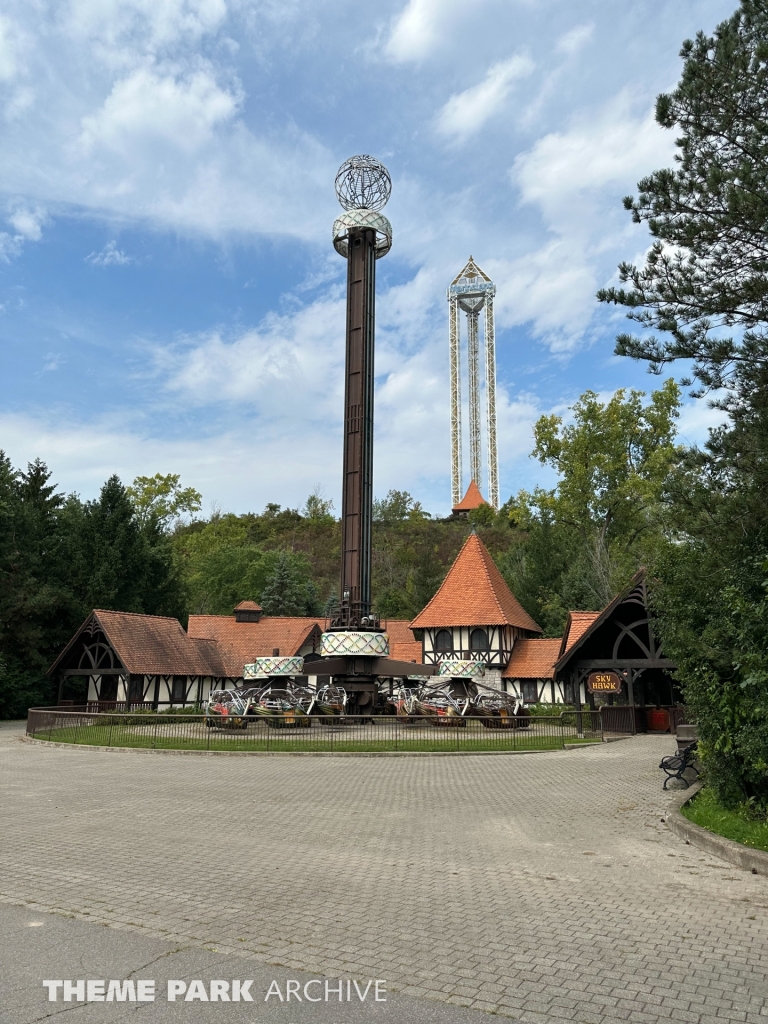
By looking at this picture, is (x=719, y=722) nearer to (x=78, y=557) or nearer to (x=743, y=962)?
(x=743, y=962)

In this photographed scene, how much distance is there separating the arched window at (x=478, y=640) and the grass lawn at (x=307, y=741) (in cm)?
1141

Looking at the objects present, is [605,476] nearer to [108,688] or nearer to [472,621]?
[472,621]

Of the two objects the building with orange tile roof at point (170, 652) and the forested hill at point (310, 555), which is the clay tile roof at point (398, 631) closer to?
the building with orange tile roof at point (170, 652)

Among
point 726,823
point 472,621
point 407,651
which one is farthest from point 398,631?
point 726,823

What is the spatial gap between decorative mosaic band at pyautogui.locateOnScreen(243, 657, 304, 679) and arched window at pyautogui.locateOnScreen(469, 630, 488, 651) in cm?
828

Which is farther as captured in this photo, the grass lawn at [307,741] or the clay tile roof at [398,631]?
the clay tile roof at [398,631]

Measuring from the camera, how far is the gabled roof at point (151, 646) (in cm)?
3068

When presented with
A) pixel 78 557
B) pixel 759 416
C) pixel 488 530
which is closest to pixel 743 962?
pixel 759 416

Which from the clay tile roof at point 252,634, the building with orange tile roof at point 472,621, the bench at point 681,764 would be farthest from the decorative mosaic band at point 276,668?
the bench at point 681,764

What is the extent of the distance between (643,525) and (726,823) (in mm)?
31066

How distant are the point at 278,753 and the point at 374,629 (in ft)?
42.4

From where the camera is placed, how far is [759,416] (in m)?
8.12

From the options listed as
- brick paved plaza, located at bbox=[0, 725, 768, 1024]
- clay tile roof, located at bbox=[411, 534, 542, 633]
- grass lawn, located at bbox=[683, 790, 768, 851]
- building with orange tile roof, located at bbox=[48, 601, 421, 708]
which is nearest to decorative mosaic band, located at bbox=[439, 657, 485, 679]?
clay tile roof, located at bbox=[411, 534, 542, 633]

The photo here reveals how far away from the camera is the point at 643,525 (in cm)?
3819
